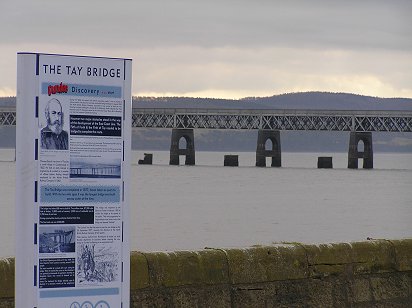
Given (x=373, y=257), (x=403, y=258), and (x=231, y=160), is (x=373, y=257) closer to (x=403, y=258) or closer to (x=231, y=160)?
(x=403, y=258)

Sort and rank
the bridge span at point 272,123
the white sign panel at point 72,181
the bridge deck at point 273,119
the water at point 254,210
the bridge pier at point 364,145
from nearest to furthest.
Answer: the white sign panel at point 72,181
the water at point 254,210
the bridge pier at point 364,145
the bridge span at point 272,123
the bridge deck at point 273,119

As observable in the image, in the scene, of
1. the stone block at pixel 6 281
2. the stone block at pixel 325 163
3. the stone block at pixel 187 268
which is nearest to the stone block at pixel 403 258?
the stone block at pixel 187 268

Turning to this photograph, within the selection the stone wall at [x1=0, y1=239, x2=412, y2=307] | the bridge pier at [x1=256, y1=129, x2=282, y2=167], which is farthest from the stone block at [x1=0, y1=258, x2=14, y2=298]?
the bridge pier at [x1=256, y1=129, x2=282, y2=167]

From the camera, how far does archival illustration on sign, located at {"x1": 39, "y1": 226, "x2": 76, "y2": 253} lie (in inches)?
280

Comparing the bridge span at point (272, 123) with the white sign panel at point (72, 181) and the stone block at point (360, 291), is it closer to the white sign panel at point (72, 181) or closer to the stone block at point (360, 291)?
the stone block at point (360, 291)

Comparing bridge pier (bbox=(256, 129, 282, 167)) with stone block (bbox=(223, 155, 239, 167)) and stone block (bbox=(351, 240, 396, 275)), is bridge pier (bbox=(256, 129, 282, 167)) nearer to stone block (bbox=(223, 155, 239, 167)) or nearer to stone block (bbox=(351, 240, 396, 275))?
Result: stone block (bbox=(223, 155, 239, 167))

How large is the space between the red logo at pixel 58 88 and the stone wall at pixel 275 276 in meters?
2.20

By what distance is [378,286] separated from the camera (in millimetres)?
10680

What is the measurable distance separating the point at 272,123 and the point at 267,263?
145m

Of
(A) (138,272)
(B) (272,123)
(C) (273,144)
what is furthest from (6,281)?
(B) (272,123)

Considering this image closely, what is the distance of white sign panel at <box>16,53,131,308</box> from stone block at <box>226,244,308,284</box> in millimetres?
2563

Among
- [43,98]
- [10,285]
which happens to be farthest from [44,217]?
[10,285]

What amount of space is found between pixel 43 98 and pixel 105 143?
48 cm

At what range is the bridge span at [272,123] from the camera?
148625 mm
